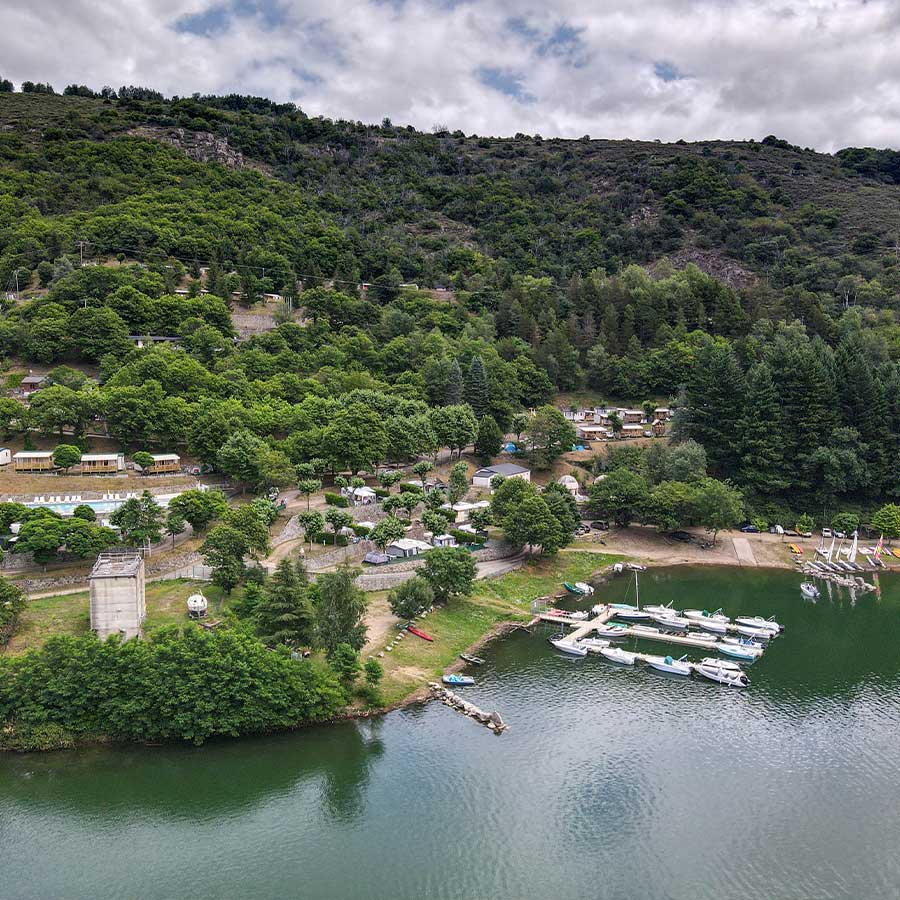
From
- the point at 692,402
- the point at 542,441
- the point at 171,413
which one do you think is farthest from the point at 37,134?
the point at 692,402

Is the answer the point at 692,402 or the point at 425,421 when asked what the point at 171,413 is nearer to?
the point at 425,421

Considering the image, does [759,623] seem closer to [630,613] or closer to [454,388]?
[630,613]

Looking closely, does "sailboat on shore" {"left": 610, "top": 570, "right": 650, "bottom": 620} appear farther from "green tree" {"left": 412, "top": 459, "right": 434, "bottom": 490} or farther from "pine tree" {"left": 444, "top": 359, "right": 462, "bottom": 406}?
"pine tree" {"left": 444, "top": 359, "right": 462, "bottom": 406}

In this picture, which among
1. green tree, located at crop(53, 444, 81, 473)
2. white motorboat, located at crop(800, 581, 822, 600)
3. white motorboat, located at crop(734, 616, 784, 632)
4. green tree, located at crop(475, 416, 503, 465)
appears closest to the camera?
white motorboat, located at crop(734, 616, 784, 632)

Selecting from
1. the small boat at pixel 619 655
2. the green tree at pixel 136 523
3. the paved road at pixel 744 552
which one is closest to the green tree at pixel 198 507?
the green tree at pixel 136 523

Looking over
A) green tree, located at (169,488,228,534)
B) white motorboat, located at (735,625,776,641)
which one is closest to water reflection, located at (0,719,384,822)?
green tree, located at (169,488,228,534)

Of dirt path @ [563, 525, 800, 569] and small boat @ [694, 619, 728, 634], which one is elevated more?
dirt path @ [563, 525, 800, 569]

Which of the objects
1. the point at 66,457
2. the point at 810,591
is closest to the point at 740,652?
the point at 810,591
